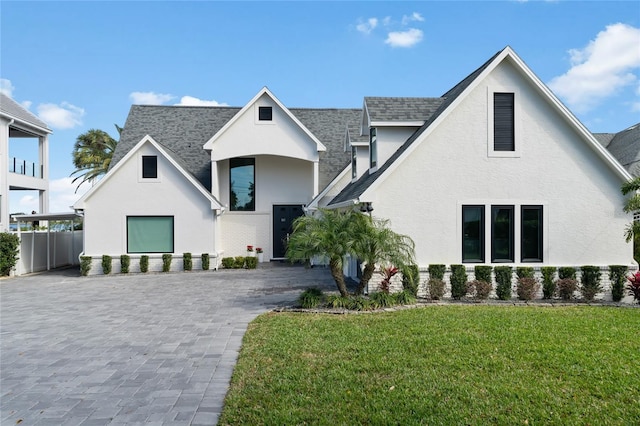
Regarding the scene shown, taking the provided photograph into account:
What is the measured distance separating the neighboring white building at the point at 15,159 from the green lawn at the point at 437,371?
2167 centimetres

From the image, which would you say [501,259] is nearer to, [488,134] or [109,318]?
[488,134]

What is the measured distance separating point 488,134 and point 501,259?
12.9 ft

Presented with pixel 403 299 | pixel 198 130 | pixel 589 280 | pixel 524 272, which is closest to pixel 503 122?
pixel 524 272

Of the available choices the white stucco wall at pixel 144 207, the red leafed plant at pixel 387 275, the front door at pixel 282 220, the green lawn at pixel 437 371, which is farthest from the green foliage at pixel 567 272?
the white stucco wall at pixel 144 207

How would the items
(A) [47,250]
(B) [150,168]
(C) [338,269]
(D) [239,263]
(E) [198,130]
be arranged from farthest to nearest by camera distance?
(E) [198,130] → (A) [47,250] → (D) [239,263] → (B) [150,168] → (C) [338,269]

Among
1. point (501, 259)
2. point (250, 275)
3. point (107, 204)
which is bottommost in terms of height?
point (250, 275)

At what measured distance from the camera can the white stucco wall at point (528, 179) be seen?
13.2 m

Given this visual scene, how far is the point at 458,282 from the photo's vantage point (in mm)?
12609

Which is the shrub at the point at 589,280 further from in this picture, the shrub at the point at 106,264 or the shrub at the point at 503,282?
the shrub at the point at 106,264

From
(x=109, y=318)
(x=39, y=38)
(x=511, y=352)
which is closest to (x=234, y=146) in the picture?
(x=39, y=38)

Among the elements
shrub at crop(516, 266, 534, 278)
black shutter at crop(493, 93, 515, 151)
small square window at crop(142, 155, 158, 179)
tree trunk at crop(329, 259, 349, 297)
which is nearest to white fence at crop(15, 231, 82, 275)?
small square window at crop(142, 155, 158, 179)

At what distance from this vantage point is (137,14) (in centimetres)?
1459

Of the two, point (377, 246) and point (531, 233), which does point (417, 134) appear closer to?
point (531, 233)

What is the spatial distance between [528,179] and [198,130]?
62.7 feet
